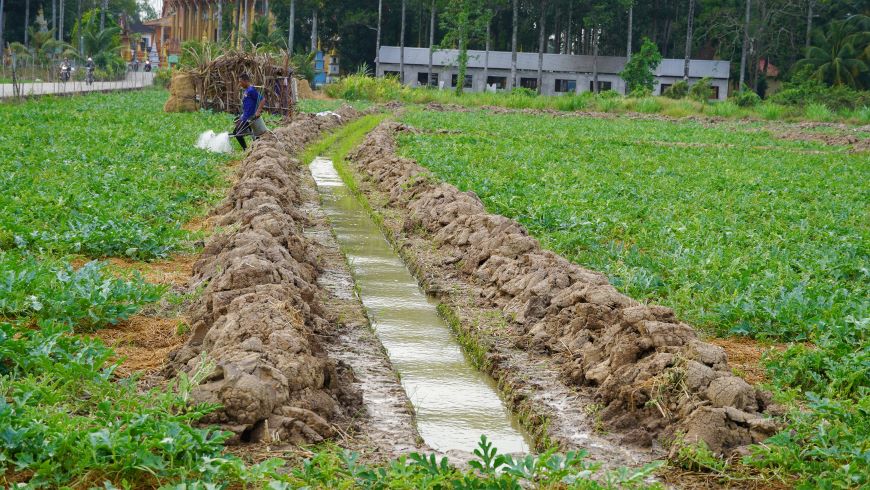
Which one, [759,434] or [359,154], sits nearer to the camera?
[759,434]

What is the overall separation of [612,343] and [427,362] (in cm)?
146

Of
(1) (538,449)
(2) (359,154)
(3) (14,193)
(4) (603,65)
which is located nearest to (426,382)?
(1) (538,449)

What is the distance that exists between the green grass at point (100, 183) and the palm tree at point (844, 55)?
4131 centimetres

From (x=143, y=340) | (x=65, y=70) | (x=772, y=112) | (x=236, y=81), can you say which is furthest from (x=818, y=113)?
(x=143, y=340)

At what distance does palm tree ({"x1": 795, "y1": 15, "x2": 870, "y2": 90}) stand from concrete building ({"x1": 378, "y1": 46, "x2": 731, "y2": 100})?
9893mm

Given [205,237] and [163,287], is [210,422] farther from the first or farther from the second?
[205,237]

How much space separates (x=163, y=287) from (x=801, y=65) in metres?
55.6

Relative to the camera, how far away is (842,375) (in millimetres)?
6020

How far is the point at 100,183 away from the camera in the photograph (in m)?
12.6

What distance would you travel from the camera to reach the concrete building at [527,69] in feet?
218

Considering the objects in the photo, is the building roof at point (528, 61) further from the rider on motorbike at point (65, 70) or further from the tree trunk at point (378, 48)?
the rider on motorbike at point (65, 70)

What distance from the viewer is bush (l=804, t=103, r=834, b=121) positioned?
4184 centimetres

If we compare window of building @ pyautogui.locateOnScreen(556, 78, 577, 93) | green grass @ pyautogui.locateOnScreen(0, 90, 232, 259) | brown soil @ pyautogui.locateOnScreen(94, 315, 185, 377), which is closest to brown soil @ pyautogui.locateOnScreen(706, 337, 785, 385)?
brown soil @ pyautogui.locateOnScreen(94, 315, 185, 377)

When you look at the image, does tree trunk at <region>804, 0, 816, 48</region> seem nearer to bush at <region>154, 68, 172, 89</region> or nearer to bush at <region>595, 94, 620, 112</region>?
bush at <region>595, 94, 620, 112</region>
